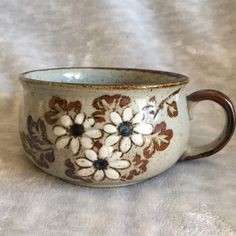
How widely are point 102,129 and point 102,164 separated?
0.13 ft

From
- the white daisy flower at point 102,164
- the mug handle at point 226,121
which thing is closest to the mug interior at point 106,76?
the mug handle at point 226,121

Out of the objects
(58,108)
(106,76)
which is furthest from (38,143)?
(106,76)

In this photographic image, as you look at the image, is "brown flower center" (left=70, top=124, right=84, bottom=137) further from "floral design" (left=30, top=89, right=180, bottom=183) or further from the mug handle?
the mug handle

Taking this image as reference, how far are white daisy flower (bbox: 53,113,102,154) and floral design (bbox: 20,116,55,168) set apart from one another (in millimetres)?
18

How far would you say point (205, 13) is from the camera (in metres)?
0.89

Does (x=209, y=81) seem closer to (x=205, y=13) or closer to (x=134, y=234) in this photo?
(x=205, y=13)

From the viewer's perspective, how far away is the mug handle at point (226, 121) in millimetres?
627

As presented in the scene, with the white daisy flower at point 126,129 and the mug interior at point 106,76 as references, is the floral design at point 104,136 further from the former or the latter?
the mug interior at point 106,76

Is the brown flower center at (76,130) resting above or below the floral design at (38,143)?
above

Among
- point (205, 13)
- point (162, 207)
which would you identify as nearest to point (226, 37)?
point (205, 13)

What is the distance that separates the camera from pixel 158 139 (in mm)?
564

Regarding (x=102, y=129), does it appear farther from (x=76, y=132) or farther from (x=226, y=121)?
(x=226, y=121)

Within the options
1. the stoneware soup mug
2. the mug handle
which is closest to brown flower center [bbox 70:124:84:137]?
the stoneware soup mug

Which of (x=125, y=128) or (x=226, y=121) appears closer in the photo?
(x=125, y=128)
